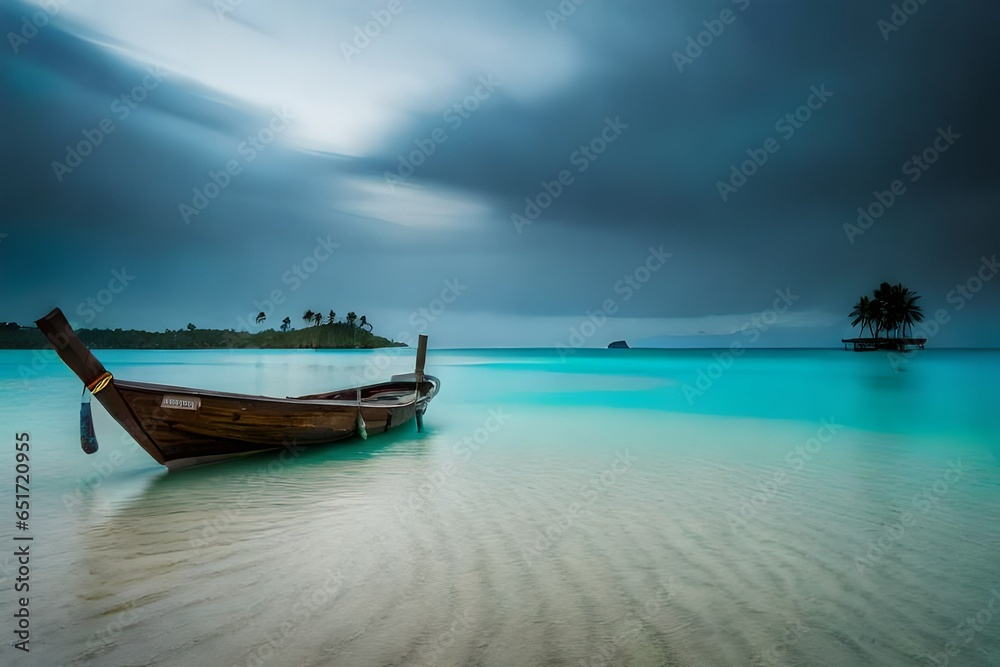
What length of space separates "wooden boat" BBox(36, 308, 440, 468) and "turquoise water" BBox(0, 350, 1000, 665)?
1.26 feet

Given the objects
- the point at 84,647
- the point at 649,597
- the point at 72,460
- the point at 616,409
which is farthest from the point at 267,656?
the point at 616,409

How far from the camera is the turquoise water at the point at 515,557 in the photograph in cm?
375

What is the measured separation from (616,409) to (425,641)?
17537 millimetres

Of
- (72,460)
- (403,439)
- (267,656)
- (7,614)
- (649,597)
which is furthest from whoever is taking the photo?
(403,439)

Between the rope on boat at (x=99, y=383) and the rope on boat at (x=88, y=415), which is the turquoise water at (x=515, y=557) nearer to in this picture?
the rope on boat at (x=88, y=415)

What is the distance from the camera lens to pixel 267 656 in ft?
11.6

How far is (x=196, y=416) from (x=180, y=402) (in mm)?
400

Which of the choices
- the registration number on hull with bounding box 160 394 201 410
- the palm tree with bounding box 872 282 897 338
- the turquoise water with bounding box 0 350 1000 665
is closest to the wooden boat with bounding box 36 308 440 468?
the registration number on hull with bounding box 160 394 201 410

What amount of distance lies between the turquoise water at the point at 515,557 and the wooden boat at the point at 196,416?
15.1 inches

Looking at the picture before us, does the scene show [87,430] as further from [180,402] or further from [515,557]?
[515,557]

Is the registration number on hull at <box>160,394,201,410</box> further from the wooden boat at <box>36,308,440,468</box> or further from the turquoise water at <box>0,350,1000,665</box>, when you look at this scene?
the turquoise water at <box>0,350,1000,665</box>

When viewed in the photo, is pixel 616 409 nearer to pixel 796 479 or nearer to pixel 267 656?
pixel 796 479

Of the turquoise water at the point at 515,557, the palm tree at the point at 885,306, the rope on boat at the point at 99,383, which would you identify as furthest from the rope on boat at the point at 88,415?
the palm tree at the point at 885,306

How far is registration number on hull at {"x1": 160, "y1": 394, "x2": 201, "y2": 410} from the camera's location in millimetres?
8273
